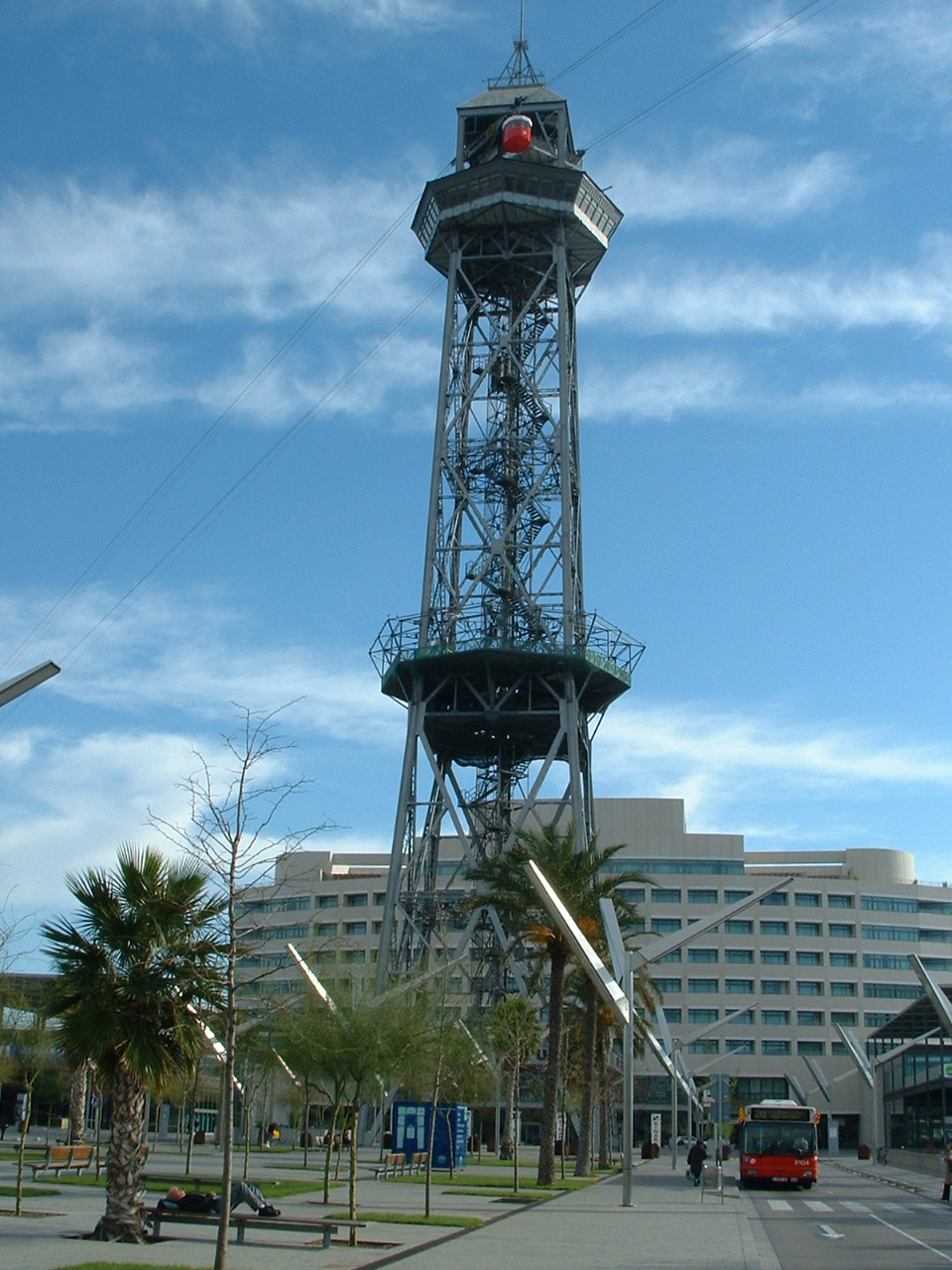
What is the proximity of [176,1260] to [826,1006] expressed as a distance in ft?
290

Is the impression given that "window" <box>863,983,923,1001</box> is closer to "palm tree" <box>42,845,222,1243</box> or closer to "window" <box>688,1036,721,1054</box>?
"window" <box>688,1036,721,1054</box>

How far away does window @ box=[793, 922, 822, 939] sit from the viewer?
334 feet

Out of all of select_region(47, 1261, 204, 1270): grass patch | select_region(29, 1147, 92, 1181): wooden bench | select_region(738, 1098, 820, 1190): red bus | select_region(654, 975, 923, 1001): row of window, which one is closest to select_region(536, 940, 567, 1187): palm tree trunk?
select_region(738, 1098, 820, 1190): red bus

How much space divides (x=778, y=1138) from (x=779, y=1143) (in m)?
0.18

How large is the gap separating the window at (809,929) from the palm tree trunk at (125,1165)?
8625 centimetres

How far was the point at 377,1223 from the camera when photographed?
25.3 m

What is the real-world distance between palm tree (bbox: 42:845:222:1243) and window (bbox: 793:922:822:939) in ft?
283

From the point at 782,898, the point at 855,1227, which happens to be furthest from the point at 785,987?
the point at 855,1227

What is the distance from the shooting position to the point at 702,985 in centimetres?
9975

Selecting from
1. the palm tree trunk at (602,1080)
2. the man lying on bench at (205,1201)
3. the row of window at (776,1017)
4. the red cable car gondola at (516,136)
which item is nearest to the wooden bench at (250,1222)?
the man lying on bench at (205,1201)

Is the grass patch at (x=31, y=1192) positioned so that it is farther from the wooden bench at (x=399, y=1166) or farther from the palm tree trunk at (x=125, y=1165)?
the wooden bench at (x=399, y=1166)

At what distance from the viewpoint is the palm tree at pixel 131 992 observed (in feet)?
65.6

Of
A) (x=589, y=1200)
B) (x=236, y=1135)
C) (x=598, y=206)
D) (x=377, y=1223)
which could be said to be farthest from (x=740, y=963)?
(x=377, y=1223)

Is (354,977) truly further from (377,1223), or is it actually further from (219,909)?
(219,909)
